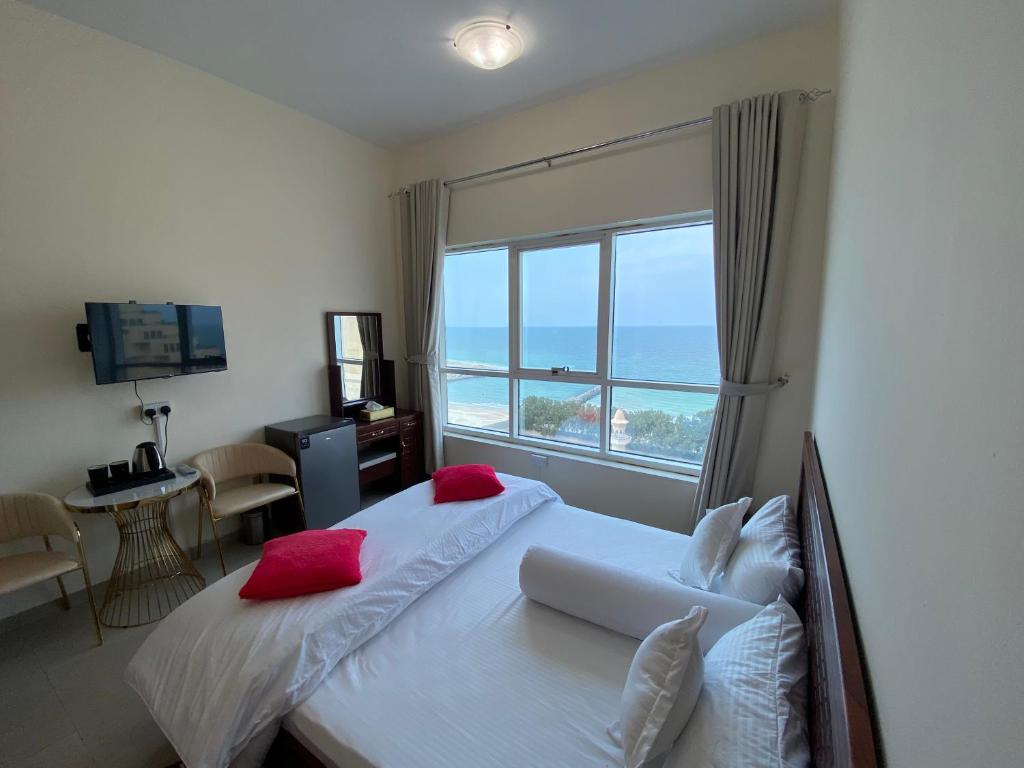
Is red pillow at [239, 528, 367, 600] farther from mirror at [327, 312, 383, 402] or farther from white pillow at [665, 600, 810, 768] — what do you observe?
mirror at [327, 312, 383, 402]

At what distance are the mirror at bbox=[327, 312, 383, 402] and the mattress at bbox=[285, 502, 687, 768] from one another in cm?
233

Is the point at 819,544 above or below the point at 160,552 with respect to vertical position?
above

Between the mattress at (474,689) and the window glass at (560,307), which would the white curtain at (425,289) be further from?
the mattress at (474,689)

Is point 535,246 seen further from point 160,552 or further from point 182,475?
point 160,552

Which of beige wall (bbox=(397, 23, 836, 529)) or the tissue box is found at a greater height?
beige wall (bbox=(397, 23, 836, 529))

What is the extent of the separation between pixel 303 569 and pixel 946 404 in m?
1.77

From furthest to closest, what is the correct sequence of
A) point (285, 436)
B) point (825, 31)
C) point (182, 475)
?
point (285, 436)
point (182, 475)
point (825, 31)

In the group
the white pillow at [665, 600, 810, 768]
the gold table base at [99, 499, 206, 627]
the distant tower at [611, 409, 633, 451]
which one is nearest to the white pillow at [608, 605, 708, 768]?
the white pillow at [665, 600, 810, 768]

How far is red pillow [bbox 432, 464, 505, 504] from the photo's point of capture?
226 cm

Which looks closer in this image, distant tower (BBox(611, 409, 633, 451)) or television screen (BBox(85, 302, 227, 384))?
television screen (BBox(85, 302, 227, 384))

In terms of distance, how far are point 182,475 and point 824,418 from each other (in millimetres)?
3249

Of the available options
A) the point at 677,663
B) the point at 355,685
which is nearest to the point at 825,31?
the point at 677,663

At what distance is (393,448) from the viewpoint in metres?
3.77

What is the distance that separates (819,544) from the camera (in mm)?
1029
